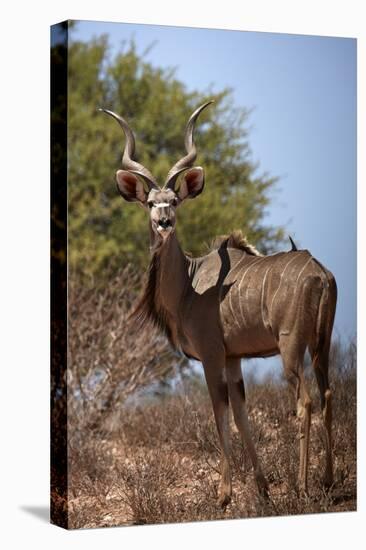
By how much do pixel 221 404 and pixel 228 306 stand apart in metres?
0.73

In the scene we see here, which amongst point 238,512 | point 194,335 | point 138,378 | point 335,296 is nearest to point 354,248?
point 335,296

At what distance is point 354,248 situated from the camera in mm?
10055

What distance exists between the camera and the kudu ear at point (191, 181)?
909cm

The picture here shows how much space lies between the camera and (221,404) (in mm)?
9047

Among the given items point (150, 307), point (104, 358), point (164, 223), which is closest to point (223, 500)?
point (150, 307)

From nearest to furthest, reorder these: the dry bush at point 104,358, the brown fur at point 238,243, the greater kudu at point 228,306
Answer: the greater kudu at point 228,306
the brown fur at point 238,243
the dry bush at point 104,358

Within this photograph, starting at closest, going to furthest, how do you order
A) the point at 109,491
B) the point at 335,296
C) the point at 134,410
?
the point at 335,296
the point at 109,491
the point at 134,410

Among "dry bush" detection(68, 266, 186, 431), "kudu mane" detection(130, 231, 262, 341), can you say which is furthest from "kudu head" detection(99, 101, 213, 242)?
"dry bush" detection(68, 266, 186, 431)

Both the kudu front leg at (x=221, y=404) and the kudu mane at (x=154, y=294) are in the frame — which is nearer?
the kudu front leg at (x=221, y=404)

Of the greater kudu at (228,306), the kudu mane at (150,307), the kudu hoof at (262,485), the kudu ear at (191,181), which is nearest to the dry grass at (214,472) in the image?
the kudu hoof at (262,485)

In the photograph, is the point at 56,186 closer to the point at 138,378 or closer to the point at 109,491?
the point at 109,491

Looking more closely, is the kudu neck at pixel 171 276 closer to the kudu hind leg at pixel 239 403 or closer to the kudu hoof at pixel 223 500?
the kudu hind leg at pixel 239 403

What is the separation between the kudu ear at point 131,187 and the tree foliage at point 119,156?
5.70 m

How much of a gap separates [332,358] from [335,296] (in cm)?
130
